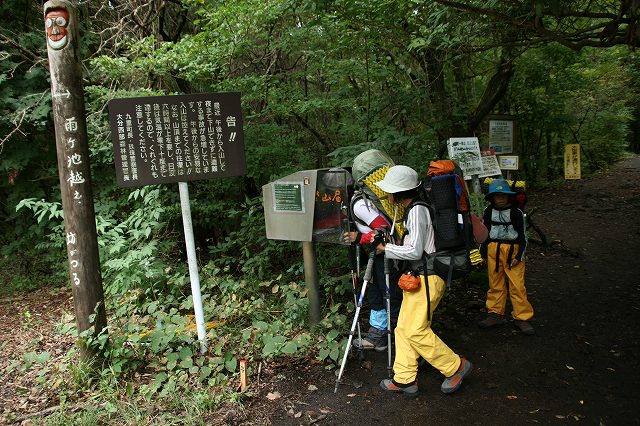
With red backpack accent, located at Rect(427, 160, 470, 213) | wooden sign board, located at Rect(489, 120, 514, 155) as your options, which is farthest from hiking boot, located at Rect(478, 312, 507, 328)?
wooden sign board, located at Rect(489, 120, 514, 155)

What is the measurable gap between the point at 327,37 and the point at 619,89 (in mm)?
14152

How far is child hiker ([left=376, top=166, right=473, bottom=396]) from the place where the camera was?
3.36 meters

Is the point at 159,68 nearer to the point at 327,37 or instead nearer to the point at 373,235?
the point at 327,37

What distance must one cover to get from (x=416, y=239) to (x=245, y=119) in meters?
4.68

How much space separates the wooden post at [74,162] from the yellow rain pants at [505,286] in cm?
395

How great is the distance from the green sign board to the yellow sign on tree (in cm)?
1197

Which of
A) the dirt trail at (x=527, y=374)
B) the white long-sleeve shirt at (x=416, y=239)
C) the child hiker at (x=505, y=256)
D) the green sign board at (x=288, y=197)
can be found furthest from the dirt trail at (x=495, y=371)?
the green sign board at (x=288, y=197)

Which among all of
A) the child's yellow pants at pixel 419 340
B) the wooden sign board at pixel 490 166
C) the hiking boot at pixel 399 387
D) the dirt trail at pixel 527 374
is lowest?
the dirt trail at pixel 527 374

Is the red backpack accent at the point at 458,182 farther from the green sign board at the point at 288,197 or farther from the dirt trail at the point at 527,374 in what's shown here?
the dirt trail at the point at 527,374

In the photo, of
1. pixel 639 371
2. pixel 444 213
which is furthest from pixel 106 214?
pixel 639 371

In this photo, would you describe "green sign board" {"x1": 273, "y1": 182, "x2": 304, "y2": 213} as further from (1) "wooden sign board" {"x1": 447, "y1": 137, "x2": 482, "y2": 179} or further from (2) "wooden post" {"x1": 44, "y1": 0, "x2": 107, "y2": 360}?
(1) "wooden sign board" {"x1": 447, "y1": 137, "x2": 482, "y2": 179}

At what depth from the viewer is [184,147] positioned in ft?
13.3

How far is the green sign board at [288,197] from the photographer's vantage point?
4203mm

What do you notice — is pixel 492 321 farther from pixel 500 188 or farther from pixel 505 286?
pixel 500 188
